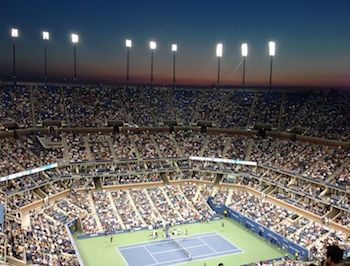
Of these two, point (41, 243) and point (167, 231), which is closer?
point (41, 243)

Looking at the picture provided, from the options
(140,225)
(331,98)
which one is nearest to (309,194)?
(140,225)

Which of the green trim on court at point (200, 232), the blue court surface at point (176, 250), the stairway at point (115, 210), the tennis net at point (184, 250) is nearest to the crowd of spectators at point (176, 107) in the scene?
the stairway at point (115, 210)

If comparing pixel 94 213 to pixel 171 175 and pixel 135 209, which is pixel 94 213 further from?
pixel 171 175

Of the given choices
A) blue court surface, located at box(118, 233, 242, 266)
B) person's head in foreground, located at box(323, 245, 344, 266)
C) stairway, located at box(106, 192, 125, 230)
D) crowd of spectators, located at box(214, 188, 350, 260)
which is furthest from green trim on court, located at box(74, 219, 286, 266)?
person's head in foreground, located at box(323, 245, 344, 266)

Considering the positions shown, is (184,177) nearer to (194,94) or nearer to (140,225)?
(140,225)

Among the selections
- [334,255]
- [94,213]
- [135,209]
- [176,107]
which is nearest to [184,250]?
[135,209]

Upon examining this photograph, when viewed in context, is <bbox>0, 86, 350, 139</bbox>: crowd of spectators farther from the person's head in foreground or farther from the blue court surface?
the person's head in foreground
